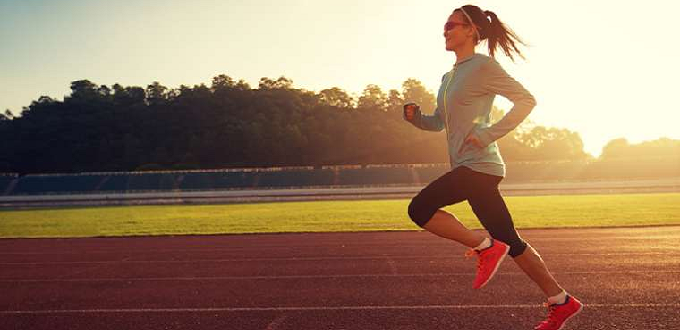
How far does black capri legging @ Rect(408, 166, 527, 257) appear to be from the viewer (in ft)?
12.1

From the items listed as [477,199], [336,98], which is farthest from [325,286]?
[336,98]

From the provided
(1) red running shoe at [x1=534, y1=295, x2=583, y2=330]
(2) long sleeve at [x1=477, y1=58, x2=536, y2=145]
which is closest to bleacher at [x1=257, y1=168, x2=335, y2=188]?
(1) red running shoe at [x1=534, y1=295, x2=583, y2=330]

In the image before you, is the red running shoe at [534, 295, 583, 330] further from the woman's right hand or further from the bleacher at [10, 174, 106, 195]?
the bleacher at [10, 174, 106, 195]

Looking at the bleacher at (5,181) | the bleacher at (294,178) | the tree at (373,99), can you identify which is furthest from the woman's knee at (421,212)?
the tree at (373,99)

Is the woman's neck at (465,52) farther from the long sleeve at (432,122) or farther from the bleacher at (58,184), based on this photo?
the bleacher at (58,184)

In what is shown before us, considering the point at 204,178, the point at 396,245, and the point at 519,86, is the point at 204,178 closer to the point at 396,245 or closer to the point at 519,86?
the point at 396,245

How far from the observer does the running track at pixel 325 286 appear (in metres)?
5.43

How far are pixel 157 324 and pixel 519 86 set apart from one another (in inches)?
166

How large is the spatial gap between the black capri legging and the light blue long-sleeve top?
0.24ft

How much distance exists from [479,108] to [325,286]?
425 centimetres

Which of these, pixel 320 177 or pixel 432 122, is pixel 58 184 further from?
pixel 432 122

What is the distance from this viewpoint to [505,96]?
364 centimetres

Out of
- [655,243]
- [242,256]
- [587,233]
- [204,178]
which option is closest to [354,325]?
[242,256]

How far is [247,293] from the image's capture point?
689cm
